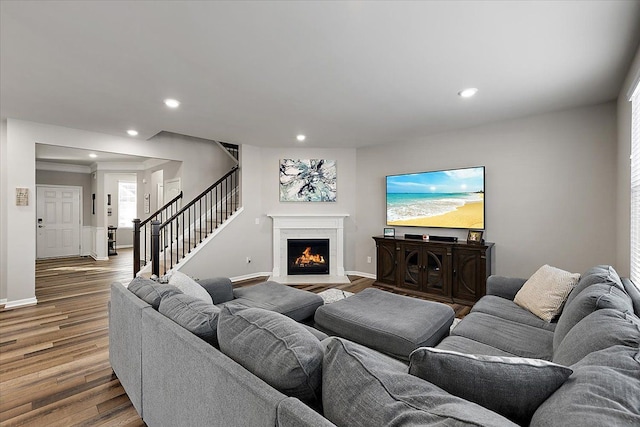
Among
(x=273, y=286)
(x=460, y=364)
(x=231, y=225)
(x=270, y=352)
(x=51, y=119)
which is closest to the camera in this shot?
(x=460, y=364)

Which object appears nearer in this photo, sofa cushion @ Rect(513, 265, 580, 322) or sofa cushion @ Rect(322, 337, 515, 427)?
sofa cushion @ Rect(322, 337, 515, 427)

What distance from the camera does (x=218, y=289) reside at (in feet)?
9.21

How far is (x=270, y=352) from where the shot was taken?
1.06m

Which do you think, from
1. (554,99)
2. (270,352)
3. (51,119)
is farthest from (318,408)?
(51,119)

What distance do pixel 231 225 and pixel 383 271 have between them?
2.79 m

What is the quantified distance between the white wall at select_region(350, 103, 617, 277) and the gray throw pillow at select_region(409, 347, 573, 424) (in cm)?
348

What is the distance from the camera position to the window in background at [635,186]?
2.32 m

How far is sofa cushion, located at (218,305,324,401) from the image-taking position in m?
0.99

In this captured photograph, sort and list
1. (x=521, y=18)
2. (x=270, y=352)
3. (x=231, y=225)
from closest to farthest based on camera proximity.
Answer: (x=270, y=352)
(x=521, y=18)
(x=231, y=225)

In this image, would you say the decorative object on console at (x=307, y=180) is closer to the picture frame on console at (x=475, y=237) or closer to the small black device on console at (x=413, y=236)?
the small black device on console at (x=413, y=236)

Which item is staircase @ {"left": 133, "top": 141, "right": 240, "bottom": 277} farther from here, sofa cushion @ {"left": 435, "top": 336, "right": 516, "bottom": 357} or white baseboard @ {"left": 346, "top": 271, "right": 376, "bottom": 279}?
sofa cushion @ {"left": 435, "top": 336, "right": 516, "bottom": 357}

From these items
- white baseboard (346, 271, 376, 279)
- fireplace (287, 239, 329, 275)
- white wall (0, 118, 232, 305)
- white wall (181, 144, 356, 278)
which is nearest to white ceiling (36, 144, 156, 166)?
white wall (0, 118, 232, 305)

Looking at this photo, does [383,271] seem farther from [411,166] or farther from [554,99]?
[554,99]

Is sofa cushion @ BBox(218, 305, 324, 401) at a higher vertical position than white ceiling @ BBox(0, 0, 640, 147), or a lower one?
lower
